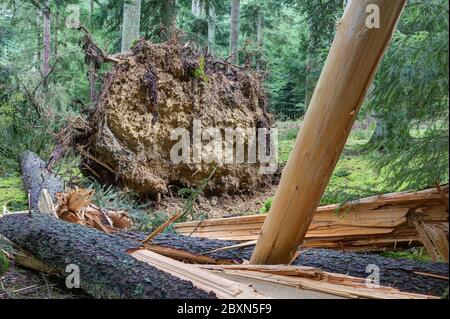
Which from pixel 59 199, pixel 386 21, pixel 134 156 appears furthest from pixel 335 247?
pixel 134 156

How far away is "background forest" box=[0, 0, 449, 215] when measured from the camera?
2818mm

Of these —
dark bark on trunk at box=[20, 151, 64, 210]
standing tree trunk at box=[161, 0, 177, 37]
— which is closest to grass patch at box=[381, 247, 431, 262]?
dark bark on trunk at box=[20, 151, 64, 210]

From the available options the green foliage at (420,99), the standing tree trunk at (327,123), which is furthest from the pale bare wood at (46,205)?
the green foliage at (420,99)

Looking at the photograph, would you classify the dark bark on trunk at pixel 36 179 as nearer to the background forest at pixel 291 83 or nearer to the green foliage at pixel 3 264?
the background forest at pixel 291 83

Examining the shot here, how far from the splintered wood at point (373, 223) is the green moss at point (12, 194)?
3818 millimetres

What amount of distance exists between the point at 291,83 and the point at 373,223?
1514 centimetres

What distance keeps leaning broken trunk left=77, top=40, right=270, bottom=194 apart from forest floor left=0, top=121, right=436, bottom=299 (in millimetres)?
329

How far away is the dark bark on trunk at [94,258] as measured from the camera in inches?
104

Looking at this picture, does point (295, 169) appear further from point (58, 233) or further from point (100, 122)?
point (100, 122)

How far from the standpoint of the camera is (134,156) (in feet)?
Answer: 25.0

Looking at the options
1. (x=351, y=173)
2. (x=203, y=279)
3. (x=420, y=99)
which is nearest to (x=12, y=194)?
(x=203, y=279)

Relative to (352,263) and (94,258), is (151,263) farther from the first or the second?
(352,263)

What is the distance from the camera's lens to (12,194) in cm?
689
